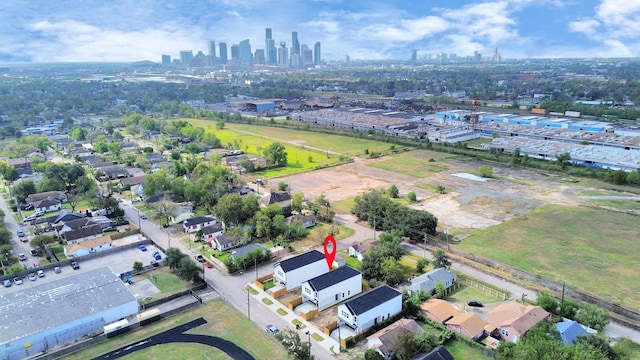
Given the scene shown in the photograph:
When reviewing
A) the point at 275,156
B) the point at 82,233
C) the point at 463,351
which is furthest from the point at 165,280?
the point at 275,156

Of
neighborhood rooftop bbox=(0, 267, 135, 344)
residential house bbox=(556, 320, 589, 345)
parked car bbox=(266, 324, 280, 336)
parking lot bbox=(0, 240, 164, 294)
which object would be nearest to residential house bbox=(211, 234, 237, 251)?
parking lot bbox=(0, 240, 164, 294)

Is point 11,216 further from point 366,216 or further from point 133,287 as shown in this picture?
point 366,216

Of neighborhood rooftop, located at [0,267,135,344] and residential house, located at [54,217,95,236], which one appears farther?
residential house, located at [54,217,95,236]

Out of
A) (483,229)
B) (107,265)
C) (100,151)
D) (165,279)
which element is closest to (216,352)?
(165,279)

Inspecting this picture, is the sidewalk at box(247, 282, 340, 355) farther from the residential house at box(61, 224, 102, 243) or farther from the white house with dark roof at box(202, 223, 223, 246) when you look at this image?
the residential house at box(61, 224, 102, 243)

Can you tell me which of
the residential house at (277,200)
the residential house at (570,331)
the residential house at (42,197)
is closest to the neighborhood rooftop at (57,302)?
the residential house at (277,200)

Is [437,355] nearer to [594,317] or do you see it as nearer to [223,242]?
[594,317]

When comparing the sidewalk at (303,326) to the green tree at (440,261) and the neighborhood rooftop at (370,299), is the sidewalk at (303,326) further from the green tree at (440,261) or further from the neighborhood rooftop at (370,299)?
the green tree at (440,261)

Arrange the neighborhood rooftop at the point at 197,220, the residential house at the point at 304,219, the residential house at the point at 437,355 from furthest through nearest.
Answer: the residential house at the point at 304,219
the neighborhood rooftop at the point at 197,220
the residential house at the point at 437,355
